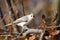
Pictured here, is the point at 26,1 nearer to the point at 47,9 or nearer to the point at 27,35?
the point at 47,9

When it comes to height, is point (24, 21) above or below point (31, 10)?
below

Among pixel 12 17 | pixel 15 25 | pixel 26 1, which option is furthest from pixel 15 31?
pixel 26 1

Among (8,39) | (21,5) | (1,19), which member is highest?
(21,5)

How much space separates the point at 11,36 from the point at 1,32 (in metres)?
0.31

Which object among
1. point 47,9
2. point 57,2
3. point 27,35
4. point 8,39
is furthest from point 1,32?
point 57,2

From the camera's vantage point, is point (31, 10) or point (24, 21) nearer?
point (24, 21)

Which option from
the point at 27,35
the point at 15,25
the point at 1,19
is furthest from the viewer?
the point at 1,19

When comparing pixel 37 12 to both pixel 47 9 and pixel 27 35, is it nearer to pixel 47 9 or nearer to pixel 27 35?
pixel 47 9

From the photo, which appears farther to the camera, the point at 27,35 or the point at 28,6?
the point at 28,6

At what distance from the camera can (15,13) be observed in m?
2.78

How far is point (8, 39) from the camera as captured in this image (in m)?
2.20

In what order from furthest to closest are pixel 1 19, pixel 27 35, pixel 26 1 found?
pixel 1 19 → pixel 26 1 → pixel 27 35

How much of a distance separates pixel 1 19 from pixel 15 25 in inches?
21.8

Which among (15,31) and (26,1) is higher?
(26,1)
